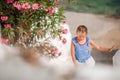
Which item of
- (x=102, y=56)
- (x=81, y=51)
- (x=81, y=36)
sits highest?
(x=81, y=36)

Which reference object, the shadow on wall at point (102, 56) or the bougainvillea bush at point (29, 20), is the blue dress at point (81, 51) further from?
the shadow on wall at point (102, 56)

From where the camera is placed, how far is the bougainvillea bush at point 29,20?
141 inches

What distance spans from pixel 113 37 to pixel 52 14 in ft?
7.01

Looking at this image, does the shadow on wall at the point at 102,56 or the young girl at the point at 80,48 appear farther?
the shadow on wall at the point at 102,56

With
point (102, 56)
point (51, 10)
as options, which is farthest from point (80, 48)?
point (102, 56)

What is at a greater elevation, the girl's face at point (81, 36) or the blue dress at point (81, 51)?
the girl's face at point (81, 36)

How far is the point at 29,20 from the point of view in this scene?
3688 mm

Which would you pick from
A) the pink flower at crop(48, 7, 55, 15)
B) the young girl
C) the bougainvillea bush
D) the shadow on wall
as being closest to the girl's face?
the young girl

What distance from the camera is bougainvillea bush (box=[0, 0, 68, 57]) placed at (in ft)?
11.8

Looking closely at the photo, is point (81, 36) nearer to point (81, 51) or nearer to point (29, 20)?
point (81, 51)

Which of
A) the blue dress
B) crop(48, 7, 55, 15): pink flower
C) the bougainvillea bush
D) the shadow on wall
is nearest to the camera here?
the bougainvillea bush

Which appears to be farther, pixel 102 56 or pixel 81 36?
pixel 102 56

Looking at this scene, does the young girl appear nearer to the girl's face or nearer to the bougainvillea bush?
the girl's face

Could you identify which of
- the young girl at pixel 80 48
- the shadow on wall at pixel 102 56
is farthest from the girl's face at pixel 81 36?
the shadow on wall at pixel 102 56
